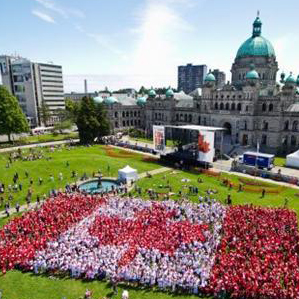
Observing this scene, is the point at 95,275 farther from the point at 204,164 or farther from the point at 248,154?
the point at 248,154

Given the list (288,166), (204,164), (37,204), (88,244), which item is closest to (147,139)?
(204,164)

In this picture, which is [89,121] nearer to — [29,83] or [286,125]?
[286,125]

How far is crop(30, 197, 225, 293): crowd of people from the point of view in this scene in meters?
19.4

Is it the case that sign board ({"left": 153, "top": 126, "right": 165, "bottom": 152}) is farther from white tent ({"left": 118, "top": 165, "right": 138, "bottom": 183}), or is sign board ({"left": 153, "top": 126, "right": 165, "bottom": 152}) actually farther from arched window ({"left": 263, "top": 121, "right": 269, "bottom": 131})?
arched window ({"left": 263, "top": 121, "right": 269, "bottom": 131})

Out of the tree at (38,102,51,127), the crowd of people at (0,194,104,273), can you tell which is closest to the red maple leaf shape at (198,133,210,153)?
the crowd of people at (0,194,104,273)

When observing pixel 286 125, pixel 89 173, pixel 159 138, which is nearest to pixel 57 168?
pixel 89 173

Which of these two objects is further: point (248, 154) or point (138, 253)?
point (248, 154)

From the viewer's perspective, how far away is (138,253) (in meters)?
21.6

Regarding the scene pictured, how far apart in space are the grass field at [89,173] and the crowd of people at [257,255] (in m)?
3.25

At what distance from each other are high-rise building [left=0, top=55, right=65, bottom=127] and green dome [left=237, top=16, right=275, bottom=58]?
78.3m

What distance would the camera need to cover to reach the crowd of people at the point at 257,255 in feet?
57.6

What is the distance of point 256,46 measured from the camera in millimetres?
70750

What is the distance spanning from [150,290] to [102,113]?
191 ft

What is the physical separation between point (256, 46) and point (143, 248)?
67.0 metres
